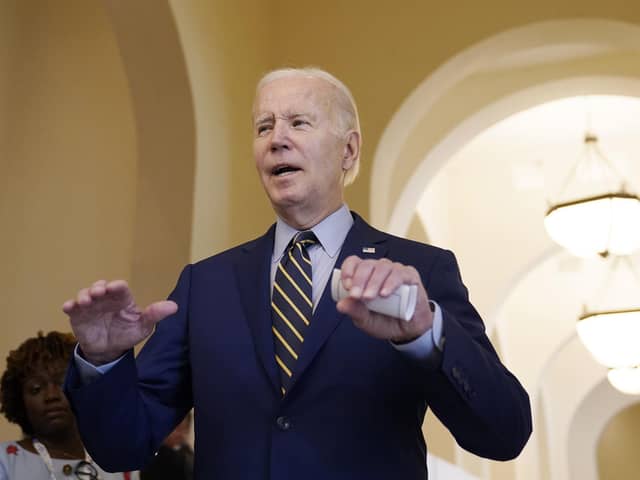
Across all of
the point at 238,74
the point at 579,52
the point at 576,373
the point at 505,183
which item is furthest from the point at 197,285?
the point at 576,373

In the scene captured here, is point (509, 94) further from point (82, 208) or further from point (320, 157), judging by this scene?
point (320, 157)

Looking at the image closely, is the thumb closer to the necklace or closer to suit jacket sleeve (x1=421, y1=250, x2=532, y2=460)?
suit jacket sleeve (x1=421, y1=250, x2=532, y2=460)

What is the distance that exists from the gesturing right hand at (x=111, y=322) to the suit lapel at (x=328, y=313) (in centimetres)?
29

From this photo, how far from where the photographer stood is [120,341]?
6.22 feet

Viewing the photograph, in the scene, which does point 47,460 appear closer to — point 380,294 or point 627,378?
point 380,294

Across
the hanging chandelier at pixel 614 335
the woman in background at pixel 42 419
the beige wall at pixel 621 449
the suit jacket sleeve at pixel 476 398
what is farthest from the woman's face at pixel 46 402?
the beige wall at pixel 621 449

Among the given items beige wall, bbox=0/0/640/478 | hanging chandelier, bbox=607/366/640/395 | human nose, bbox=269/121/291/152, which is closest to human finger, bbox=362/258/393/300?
human nose, bbox=269/121/291/152

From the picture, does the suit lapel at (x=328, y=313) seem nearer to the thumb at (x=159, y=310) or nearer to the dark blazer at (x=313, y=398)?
the dark blazer at (x=313, y=398)

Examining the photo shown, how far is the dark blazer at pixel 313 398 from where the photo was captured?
188 cm

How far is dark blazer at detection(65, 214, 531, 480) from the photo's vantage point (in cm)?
188

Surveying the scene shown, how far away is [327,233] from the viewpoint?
7.45 ft

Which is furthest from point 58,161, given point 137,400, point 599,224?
point 599,224

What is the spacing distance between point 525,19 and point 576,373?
430 inches

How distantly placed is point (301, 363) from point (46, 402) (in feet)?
5.00
